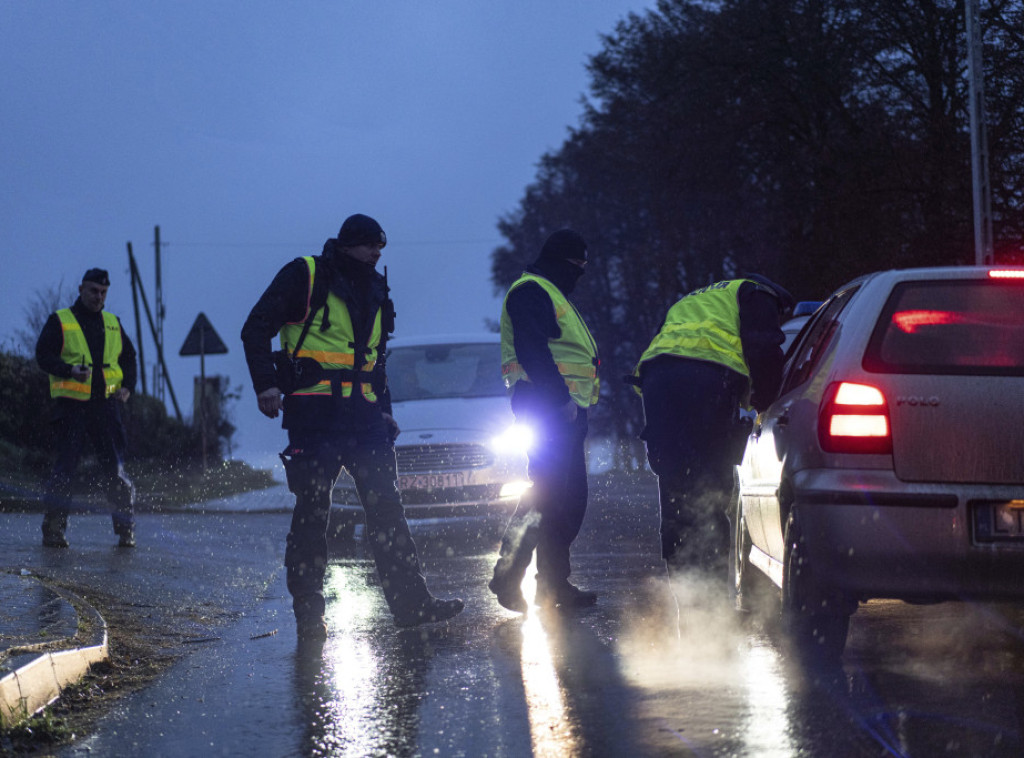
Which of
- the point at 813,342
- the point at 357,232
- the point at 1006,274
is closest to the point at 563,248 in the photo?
the point at 357,232

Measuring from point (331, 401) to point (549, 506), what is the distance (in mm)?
1283

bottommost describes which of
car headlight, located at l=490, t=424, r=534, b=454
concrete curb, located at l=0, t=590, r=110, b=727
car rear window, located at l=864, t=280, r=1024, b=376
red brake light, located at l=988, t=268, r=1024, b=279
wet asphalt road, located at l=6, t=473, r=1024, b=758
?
wet asphalt road, located at l=6, t=473, r=1024, b=758

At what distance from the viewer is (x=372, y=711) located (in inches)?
201

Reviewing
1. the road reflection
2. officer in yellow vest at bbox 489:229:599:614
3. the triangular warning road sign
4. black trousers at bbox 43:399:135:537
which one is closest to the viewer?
the road reflection

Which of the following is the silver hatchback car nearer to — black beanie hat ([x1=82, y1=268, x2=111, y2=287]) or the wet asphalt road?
the wet asphalt road

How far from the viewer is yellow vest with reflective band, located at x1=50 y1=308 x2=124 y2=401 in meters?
10.7

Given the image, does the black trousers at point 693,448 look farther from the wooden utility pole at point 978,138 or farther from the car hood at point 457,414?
the wooden utility pole at point 978,138

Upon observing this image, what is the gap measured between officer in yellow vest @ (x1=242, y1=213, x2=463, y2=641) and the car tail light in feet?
7.96

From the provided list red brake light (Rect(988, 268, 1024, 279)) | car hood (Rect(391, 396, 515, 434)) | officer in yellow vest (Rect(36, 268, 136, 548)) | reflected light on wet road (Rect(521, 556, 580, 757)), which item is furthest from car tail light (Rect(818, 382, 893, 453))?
car hood (Rect(391, 396, 515, 434))

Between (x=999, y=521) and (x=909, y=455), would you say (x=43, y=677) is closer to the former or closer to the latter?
(x=909, y=455)

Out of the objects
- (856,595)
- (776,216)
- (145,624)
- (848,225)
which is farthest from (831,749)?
(776,216)

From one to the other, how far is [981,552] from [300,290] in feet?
10.9

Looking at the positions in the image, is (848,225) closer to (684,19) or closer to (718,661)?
(684,19)

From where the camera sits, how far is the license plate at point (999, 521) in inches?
195
